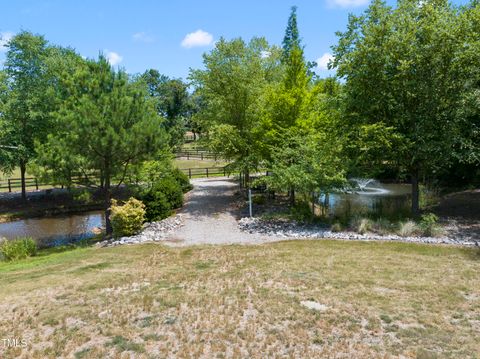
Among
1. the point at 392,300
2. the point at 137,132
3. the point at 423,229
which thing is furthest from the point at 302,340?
the point at 137,132

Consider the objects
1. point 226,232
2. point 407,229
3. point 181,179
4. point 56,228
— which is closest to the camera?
point 407,229

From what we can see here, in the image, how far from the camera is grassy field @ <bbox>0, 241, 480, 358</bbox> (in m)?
5.64

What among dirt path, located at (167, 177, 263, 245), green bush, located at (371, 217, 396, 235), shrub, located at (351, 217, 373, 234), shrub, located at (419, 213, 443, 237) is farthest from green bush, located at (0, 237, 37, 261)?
shrub, located at (419, 213, 443, 237)

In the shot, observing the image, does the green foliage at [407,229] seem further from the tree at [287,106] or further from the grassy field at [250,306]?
the tree at [287,106]

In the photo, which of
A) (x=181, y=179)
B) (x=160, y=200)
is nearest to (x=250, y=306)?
(x=160, y=200)

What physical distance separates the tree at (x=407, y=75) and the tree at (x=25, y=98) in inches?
694

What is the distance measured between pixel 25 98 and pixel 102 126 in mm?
11718

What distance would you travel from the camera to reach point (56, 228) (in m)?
19.1

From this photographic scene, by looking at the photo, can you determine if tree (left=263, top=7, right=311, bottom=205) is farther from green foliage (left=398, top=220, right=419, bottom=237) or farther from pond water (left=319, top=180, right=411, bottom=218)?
green foliage (left=398, top=220, right=419, bottom=237)

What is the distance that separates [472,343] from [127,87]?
14541 mm

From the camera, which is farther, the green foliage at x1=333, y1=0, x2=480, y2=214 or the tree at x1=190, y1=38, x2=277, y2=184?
the tree at x1=190, y1=38, x2=277, y2=184

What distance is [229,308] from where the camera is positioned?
6980 millimetres

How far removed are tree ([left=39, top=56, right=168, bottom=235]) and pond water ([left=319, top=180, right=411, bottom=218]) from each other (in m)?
8.66

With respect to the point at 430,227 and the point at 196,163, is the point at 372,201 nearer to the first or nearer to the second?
the point at 430,227
